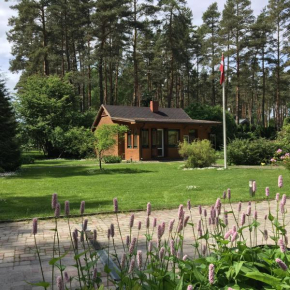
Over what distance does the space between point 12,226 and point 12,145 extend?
12.2 m

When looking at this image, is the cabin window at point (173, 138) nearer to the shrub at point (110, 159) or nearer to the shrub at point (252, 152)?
the shrub at point (110, 159)

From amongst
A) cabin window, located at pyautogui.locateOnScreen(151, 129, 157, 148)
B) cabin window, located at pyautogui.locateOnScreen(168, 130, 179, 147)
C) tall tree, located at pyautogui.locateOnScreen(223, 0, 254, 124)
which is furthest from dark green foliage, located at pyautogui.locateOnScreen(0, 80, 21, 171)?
tall tree, located at pyautogui.locateOnScreen(223, 0, 254, 124)

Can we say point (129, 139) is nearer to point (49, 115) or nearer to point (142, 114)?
point (142, 114)

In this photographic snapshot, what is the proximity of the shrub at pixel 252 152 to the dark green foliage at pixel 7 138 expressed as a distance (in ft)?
39.2

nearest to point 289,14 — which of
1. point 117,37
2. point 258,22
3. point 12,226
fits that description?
point 258,22

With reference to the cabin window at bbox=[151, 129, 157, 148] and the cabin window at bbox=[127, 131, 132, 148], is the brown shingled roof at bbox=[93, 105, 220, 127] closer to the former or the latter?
the cabin window at bbox=[151, 129, 157, 148]

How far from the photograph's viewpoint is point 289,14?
119 ft

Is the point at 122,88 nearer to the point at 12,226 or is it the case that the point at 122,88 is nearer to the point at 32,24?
the point at 32,24

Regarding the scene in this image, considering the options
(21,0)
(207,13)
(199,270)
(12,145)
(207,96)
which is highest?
(207,13)

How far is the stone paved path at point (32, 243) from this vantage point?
11.5ft

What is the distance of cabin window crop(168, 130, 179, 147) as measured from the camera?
26.6 meters

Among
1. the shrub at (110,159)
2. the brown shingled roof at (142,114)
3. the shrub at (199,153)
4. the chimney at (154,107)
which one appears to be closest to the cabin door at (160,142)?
the brown shingled roof at (142,114)

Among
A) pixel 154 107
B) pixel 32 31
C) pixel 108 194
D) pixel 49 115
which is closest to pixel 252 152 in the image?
pixel 108 194

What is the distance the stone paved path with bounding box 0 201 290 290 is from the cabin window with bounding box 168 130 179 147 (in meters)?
19.5
